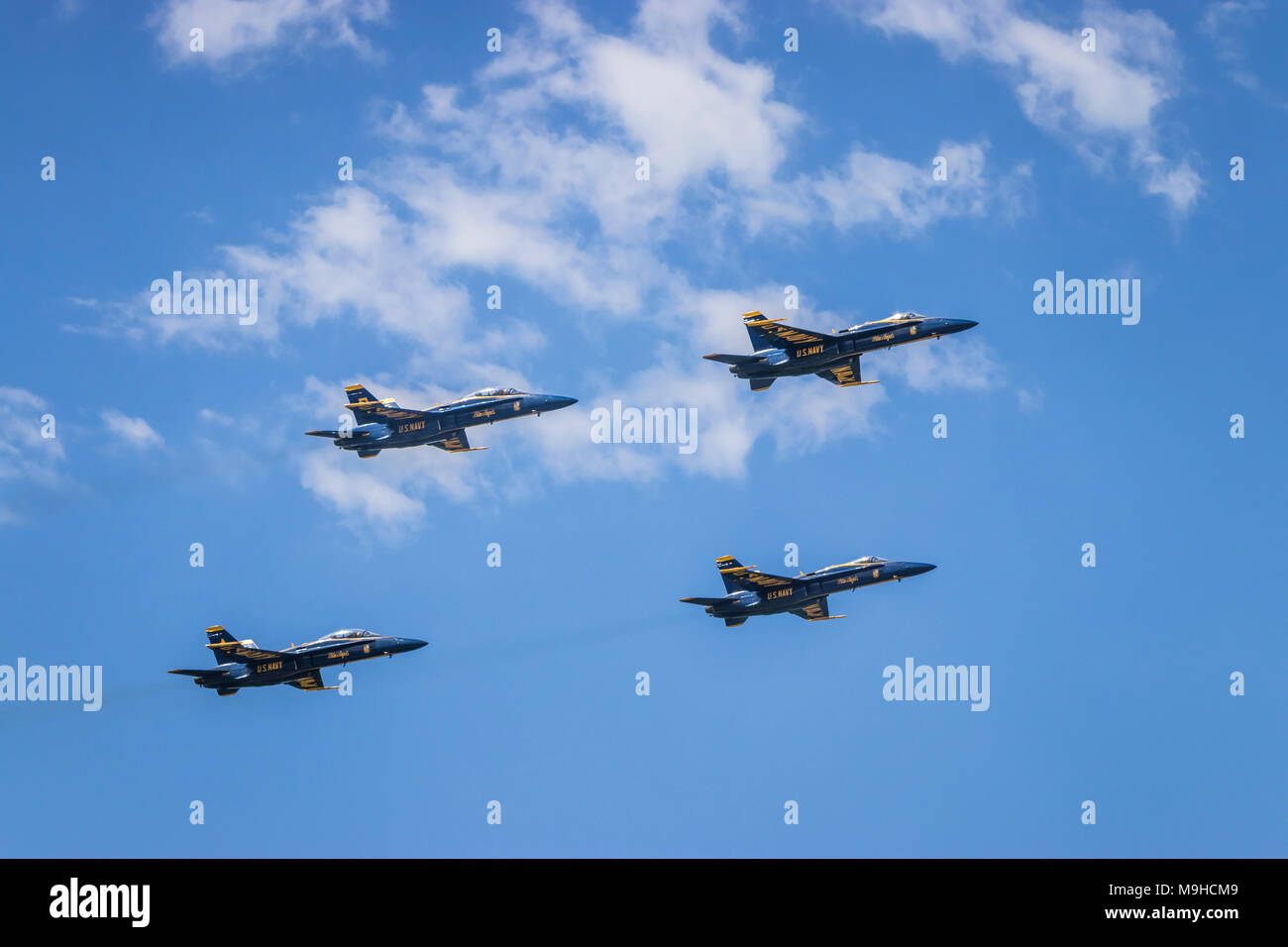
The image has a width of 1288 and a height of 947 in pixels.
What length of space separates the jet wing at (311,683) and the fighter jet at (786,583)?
23.3 metres

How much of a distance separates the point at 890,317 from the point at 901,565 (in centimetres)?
1434

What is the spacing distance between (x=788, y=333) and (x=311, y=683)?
34832 millimetres

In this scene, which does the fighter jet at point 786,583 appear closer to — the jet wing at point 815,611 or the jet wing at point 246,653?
the jet wing at point 815,611

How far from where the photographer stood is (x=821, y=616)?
10381 centimetres

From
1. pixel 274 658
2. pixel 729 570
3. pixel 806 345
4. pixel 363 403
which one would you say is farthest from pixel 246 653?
pixel 806 345

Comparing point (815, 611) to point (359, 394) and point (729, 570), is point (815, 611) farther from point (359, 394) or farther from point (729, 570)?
point (359, 394)

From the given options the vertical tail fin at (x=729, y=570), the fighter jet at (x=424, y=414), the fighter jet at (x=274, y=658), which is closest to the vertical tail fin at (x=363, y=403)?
the fighter jet at (x=424, y=414)

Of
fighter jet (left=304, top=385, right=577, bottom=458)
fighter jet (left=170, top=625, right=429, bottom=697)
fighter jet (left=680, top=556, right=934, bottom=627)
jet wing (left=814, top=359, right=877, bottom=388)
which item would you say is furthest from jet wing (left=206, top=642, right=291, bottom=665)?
jet wing (left=814, top=359, right=877, bottom=388)

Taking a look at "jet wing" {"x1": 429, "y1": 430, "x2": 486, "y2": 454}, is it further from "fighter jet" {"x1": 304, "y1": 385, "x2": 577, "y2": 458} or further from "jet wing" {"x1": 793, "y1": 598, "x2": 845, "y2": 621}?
"jet wing" {"x1": 793, "y1": 598, "x2": 845, "y2": 621}

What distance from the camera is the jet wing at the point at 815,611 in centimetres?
10331

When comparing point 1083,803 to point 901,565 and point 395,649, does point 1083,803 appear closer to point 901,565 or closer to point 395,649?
point 901,565
